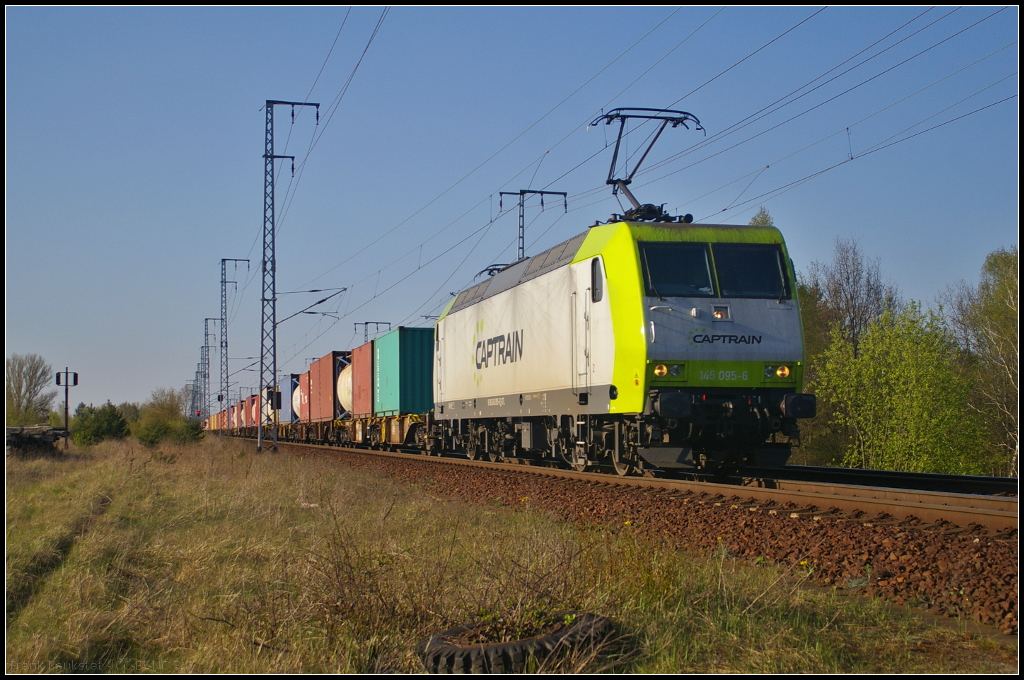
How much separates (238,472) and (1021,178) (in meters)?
16.0

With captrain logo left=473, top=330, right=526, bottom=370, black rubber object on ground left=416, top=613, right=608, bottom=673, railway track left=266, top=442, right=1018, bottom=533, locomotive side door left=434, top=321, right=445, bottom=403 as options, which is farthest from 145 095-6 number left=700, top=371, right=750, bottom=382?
locomotive side door left=434, top=321, right=445, bottom=403

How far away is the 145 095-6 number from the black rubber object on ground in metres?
6.74

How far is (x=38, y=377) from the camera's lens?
6350cm

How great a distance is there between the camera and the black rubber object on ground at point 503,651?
4129 millimetres

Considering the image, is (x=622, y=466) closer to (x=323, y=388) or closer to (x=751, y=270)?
(x=751, y=270)

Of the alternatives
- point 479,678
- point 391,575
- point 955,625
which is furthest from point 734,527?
point 479,678

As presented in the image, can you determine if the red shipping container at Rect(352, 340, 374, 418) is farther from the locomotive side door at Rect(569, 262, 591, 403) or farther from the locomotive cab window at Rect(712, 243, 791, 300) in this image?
the locomotive cab window at Rect(712, 243, 791, 300)

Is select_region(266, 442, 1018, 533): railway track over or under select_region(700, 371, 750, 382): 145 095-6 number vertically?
under

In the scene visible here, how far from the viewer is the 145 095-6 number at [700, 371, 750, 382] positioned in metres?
10.8

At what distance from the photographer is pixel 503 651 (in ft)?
13.8

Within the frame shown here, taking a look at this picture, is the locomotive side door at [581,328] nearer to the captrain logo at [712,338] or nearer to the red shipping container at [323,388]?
the captrain logo at [712,338]

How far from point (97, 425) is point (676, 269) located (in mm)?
35881

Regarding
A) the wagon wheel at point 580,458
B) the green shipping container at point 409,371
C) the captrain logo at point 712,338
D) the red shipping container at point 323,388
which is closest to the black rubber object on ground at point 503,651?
the captrain logo at point 712,338

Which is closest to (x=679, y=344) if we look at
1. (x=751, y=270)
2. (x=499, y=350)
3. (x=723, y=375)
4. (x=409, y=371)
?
(x=723, y=375)
